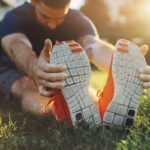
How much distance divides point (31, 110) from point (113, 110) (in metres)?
0.78

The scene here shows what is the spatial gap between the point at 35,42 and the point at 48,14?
499 millimetres

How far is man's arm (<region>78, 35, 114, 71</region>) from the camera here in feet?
6.13

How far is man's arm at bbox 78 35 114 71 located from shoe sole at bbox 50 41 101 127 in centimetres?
64

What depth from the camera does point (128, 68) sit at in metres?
1.28

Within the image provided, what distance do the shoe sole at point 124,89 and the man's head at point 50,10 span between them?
3.61 ft

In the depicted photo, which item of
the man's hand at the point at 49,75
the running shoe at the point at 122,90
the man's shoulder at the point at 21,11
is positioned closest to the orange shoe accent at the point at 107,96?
the running shoe at the point at 122,90

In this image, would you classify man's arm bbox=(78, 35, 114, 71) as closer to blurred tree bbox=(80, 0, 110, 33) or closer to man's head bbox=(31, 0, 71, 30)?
man's head bbox=(31, 0, 71, 30)

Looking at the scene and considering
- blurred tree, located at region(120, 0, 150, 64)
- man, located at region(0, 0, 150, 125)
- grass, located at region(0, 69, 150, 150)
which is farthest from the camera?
blurred tree, located at region(120, 0, 150, 64)

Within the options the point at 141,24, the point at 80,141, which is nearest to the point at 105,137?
the point at 80,141

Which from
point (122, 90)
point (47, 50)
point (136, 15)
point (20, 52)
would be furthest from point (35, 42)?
point (136, 15)

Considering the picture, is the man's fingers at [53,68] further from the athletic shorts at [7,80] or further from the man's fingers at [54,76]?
the athletic shorts at [7,80]

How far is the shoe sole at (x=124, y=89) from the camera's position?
1220mm

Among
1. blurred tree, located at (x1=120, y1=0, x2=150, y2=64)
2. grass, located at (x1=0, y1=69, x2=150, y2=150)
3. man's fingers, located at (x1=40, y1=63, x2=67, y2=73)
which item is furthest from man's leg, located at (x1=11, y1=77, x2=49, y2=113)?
blurred tree, located at (x1=120, y1=0, x2=150, y2=64)

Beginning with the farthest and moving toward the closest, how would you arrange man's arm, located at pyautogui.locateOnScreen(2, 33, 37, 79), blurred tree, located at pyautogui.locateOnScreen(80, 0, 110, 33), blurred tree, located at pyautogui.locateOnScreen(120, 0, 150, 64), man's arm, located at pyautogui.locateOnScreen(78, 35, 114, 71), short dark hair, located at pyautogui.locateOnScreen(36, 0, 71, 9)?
blurred tree, located at pyautogui.locateOnScreen(80, 0, 110, 33), blurred tree, located at pyautogui.locateOnScreen(120, 0, 150, 64), short dark hair, located at pyautogui.locateOnScreen(36, 0, 71, 9), man's arm, located at pyautogui.locateOnScreen(78, 35, 114, 71), man's arm, located at pyautogui.locateOnScreen(2, 33, 37, 79)
